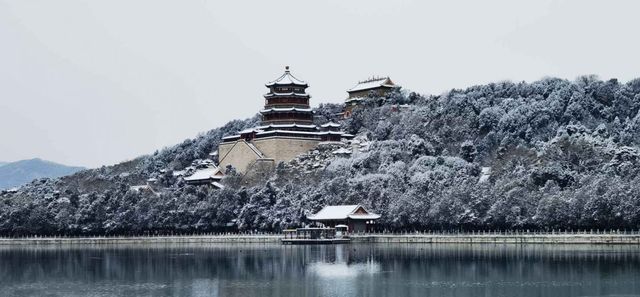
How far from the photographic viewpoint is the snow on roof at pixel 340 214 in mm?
83812

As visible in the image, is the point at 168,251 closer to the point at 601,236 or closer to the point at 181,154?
the point at 601,236

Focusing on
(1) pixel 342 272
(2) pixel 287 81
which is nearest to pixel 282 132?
(2) pixel 287 81

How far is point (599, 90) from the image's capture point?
109 meters

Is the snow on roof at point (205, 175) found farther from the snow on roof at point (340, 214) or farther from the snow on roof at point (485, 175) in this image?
the snow on roof at point (485, 175)

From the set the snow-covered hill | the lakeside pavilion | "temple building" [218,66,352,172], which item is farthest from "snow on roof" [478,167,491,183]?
"temple building" [218,66,352,172]

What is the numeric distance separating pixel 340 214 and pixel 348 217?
132 cm

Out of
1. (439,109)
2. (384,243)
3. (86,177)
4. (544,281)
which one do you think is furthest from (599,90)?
(544,281)

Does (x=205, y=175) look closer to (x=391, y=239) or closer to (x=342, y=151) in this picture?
(x=342, y=151)

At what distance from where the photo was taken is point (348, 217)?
83.8 m

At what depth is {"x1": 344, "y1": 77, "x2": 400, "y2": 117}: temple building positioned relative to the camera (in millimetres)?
126875

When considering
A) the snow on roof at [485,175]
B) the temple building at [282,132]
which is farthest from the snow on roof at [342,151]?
the snow on roof at [485,175]

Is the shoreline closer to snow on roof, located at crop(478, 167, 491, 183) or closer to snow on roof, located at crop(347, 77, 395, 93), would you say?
snow on roof, located at crop(478, 167, 491, 183)

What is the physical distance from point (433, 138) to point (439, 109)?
20.8ft

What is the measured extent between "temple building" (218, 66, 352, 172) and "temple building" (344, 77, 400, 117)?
1439cm
